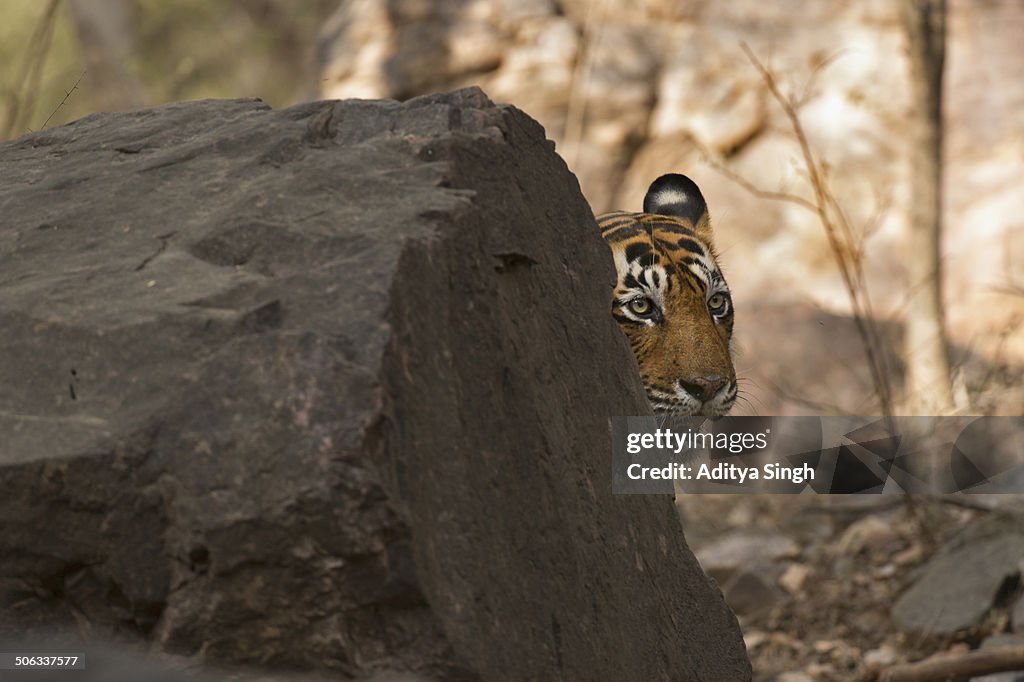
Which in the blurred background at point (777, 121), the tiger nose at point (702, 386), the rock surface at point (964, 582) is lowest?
the rock surface at point (964, 582)

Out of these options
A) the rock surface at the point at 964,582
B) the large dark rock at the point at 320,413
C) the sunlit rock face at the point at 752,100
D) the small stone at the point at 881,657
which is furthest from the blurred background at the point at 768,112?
the large dark rock at the point at 320,413

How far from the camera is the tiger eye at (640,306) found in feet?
13.1

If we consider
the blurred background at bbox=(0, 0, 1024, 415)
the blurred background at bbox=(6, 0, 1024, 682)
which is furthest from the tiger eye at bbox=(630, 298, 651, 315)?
the blurred background at bbox=(0, 0, 1024, 415)

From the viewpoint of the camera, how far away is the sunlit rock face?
9.78 m

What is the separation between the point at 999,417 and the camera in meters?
6.96

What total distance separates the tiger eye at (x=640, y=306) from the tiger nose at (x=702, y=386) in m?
0.33

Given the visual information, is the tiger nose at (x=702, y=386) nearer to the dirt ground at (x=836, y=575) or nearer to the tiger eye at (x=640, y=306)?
the tiger eye at (x=640, y=306)

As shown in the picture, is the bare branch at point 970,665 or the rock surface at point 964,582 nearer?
the bare branch at point 970,665

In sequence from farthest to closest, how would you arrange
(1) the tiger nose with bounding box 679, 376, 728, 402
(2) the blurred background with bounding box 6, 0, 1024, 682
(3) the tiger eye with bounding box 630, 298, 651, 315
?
(2) the blurred background with bounding box 6, 0, 1024, 682 < (3) the tiger eye with bounding box 630, 298, 651, 315 < (1) the tiger nose with bounding box 679, 376, 728, 402

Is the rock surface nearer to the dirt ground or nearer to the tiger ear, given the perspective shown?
the dirt ground

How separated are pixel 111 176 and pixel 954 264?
795 cm

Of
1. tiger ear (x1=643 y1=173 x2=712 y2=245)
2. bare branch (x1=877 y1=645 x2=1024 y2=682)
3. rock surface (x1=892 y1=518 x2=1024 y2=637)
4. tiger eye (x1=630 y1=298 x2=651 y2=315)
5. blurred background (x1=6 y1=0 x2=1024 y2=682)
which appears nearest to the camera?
tiger eye (x1=630 y1=298 x2=651 y2=315)

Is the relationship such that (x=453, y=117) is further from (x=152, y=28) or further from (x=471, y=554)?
(x=152, y=28)

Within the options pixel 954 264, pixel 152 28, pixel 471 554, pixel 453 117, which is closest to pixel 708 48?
pixel 954 264
